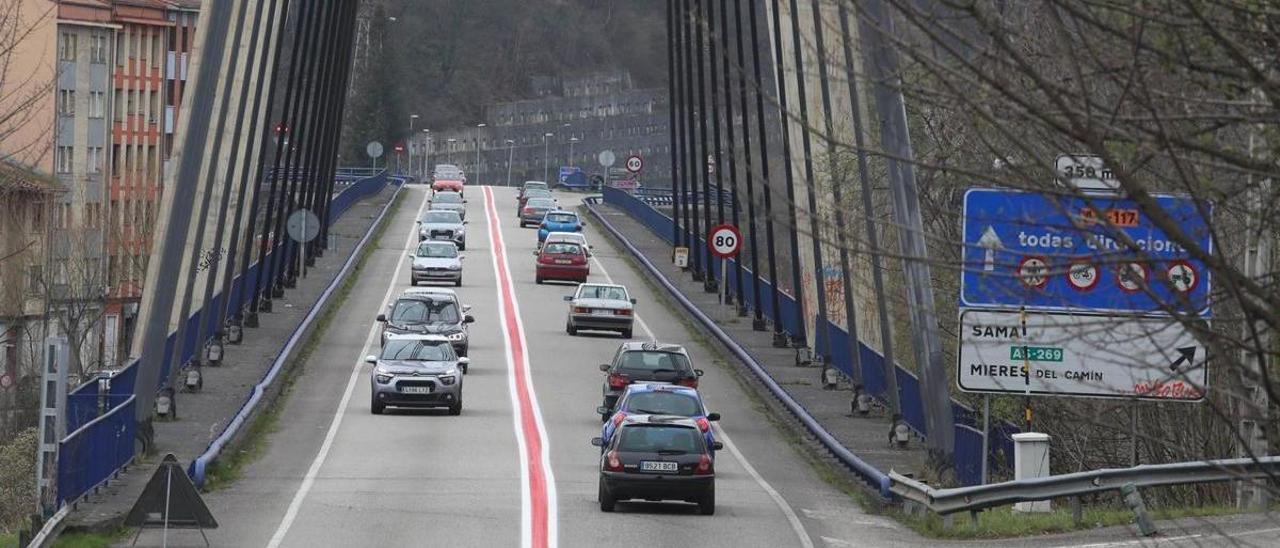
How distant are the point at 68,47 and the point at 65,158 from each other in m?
5.39

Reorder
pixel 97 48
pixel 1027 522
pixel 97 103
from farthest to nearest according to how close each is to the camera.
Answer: pixel 97 103 < pixel 97 48 < pixel 1027 522

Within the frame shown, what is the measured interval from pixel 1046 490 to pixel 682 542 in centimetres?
383

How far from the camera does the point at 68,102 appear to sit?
83.9 metres

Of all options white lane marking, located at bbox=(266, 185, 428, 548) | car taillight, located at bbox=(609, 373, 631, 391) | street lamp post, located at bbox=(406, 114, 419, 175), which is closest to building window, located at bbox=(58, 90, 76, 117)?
white lane marking, located at bbox=(266, 185, 428, 548)

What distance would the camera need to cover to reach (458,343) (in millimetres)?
44344

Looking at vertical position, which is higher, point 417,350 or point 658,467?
point 417,350

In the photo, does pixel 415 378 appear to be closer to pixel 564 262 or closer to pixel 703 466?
pixel 703 466

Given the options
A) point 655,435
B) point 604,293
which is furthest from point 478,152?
point 655,435

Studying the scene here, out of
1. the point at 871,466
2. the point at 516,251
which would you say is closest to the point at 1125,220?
the point at 871,466

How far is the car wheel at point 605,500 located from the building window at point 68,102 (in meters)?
59.5

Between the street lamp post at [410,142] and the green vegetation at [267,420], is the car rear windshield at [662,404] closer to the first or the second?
the green vegetation at [267,420]

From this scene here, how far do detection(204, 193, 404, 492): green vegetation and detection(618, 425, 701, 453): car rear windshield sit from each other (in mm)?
5717

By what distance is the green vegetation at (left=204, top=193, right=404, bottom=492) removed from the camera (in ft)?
91.6

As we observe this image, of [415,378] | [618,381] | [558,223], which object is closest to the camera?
[415,378]
